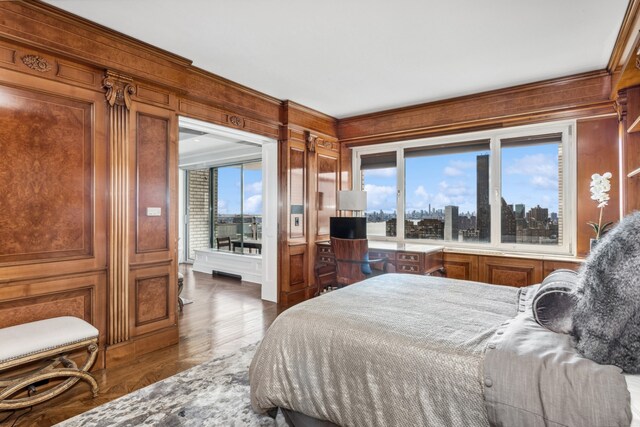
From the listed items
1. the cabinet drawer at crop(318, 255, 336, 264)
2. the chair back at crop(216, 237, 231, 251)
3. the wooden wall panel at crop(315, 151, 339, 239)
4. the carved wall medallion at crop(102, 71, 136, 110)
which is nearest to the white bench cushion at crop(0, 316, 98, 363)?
the carved wall medallion at crop(102, 71, 136, 110)

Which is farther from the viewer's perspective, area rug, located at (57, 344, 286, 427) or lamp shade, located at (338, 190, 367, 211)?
lamp shade, located at (338, 190, 367, 211)

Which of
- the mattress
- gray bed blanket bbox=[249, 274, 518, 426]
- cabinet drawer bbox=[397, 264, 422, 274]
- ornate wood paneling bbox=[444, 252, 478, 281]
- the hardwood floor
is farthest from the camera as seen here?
ornate wood paneling bbox=[444, 252, 478, 281]

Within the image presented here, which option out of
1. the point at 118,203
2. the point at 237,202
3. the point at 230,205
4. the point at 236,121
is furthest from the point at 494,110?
the point at 230,205

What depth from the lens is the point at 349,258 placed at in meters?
3.92

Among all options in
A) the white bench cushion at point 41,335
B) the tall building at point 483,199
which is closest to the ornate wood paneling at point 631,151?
the tall building at point 483,199

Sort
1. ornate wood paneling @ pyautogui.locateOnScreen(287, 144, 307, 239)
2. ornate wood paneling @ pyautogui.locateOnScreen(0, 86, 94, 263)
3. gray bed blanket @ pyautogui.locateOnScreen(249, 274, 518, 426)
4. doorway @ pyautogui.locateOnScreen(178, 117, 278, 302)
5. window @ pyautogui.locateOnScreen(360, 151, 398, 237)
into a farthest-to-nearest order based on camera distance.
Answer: window @ pyautogui.locateOnScreen(360, 151, 398, 237) → doorway @ pyautogui.locateOnScreen(178, 117, 278, 302) → ornate wood paneling @ pyautogui.locateOnScreen(287, 144, 307, 239) → ornate wood paneling @ pyautogui.locateOnScreen(0, 86, 94, 263) → gray bed blanket @ pyautogui.locateOnScreen(249, 274, 518, 426)

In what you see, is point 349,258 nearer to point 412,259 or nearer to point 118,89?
point 412,259

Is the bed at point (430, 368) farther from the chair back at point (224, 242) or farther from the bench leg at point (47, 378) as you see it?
the chair back at point (224, 242)

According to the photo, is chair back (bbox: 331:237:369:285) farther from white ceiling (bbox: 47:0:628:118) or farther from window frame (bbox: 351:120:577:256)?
white ceiling (bbox: 47:0:628:118)

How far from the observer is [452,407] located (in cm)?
127

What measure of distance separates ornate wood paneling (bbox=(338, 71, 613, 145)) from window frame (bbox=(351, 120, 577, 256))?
163 millimetres

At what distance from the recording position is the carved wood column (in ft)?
9.02

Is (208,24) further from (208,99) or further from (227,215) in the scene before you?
(227,215)

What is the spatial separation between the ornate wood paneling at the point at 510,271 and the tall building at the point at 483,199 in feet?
1.76
